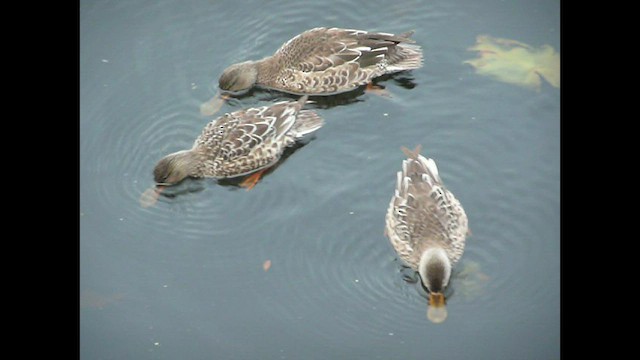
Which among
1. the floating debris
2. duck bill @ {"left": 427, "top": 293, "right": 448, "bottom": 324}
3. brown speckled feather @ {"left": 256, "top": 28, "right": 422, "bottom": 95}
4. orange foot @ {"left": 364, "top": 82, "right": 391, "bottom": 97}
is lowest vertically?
duck bill @ {"left": 427, "top": 293, "right": 448, "bottom": 324}

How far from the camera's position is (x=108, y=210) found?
32.8 ft

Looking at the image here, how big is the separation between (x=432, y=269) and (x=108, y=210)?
11.7 ft

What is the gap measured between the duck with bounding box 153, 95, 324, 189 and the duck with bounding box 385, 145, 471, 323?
153 centimetres

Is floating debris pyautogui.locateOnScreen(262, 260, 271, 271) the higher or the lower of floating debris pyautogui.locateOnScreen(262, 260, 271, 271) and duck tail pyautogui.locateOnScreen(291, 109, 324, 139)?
the lower

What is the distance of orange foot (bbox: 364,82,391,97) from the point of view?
1113 cm

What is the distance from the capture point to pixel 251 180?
1032 cm

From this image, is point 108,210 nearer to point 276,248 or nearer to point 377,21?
point 276,248

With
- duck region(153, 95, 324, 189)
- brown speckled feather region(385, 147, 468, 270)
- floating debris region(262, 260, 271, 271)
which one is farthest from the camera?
duck region(153, 95, 324, 189)

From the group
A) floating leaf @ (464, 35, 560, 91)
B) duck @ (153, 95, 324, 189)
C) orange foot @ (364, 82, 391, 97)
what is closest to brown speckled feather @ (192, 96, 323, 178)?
duck @ (153, 95, 324, 189)

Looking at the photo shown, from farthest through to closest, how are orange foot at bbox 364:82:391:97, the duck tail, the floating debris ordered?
orange foot at bbox 364:82:391:97 → the duck tail → the floating debris

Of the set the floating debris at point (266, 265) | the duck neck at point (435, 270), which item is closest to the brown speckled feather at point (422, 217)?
the duck neck at point (435, 270)

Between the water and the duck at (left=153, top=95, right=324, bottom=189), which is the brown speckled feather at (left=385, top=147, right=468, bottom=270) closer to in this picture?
the water

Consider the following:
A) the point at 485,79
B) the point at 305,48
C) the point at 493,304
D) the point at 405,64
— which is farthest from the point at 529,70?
the point at 493,304

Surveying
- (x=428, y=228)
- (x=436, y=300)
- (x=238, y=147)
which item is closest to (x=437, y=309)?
(x=436, y=300)
